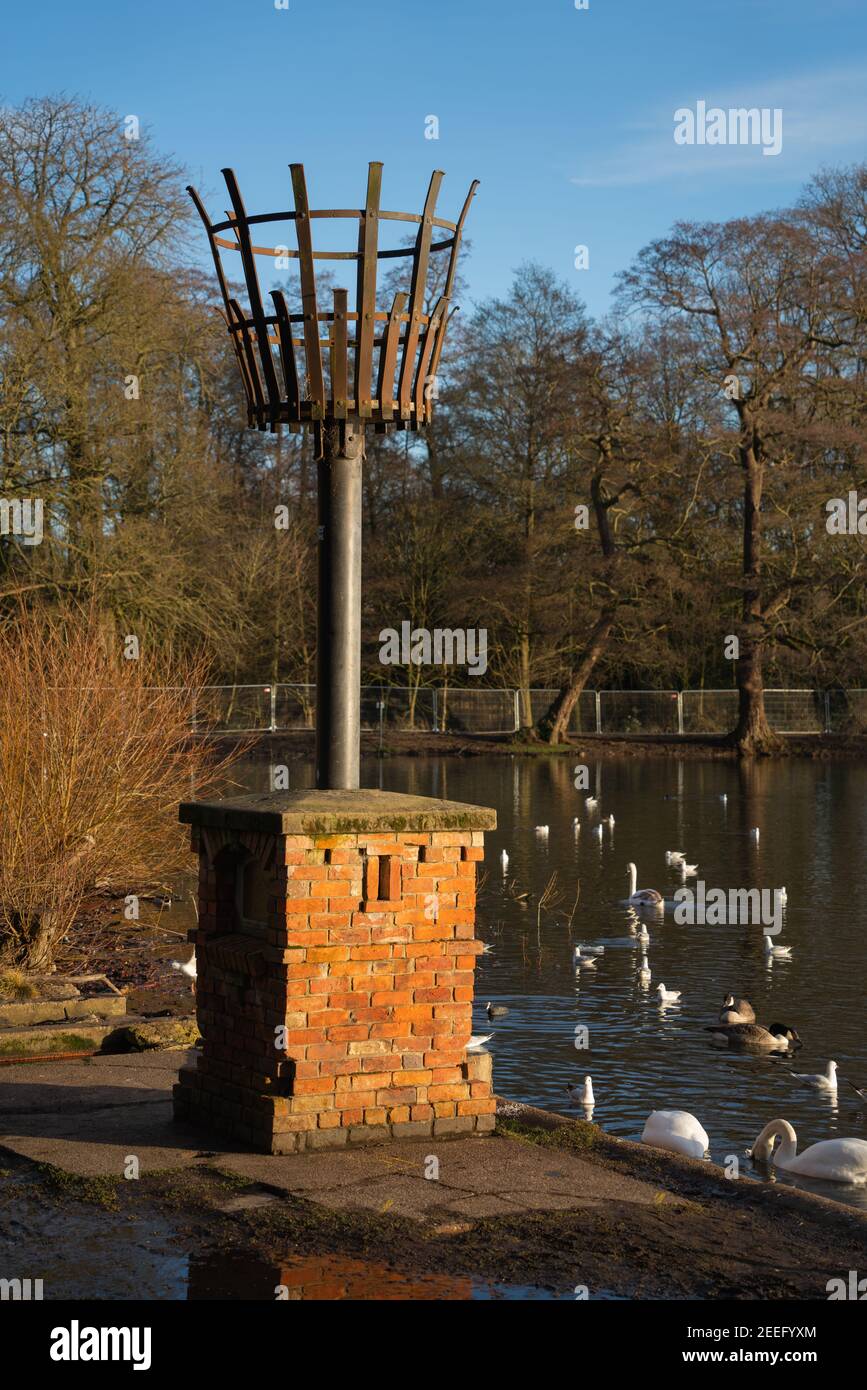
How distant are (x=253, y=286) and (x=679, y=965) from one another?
10.9 metres

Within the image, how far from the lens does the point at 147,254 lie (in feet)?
113

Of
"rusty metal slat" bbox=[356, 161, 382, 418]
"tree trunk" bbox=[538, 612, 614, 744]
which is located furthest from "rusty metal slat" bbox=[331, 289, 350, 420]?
"tree trunk" bbox=[538, 612, 614, 744]

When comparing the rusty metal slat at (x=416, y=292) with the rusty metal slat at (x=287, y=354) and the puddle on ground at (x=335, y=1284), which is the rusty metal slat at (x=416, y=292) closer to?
the rusty metal slat at (x=287, y=354)

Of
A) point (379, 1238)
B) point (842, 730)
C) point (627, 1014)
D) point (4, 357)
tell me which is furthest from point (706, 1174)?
point (842, 730)

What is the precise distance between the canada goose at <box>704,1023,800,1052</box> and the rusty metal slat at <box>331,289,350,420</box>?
732 cm

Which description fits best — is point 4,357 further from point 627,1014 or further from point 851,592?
point 851,592

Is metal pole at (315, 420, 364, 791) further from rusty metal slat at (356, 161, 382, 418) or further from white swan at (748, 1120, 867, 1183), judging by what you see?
white swan at (748, 1120, 867, 1183)

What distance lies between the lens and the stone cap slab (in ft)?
23.1

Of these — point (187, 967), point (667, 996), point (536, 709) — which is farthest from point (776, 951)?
point (536, 709)

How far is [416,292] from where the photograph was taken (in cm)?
771

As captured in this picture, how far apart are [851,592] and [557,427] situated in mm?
10568

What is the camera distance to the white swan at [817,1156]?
29.8 ft

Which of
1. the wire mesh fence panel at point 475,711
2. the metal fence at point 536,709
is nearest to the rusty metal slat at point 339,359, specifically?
the metal fence at point 536,709

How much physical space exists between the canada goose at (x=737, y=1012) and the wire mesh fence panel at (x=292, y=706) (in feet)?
133
